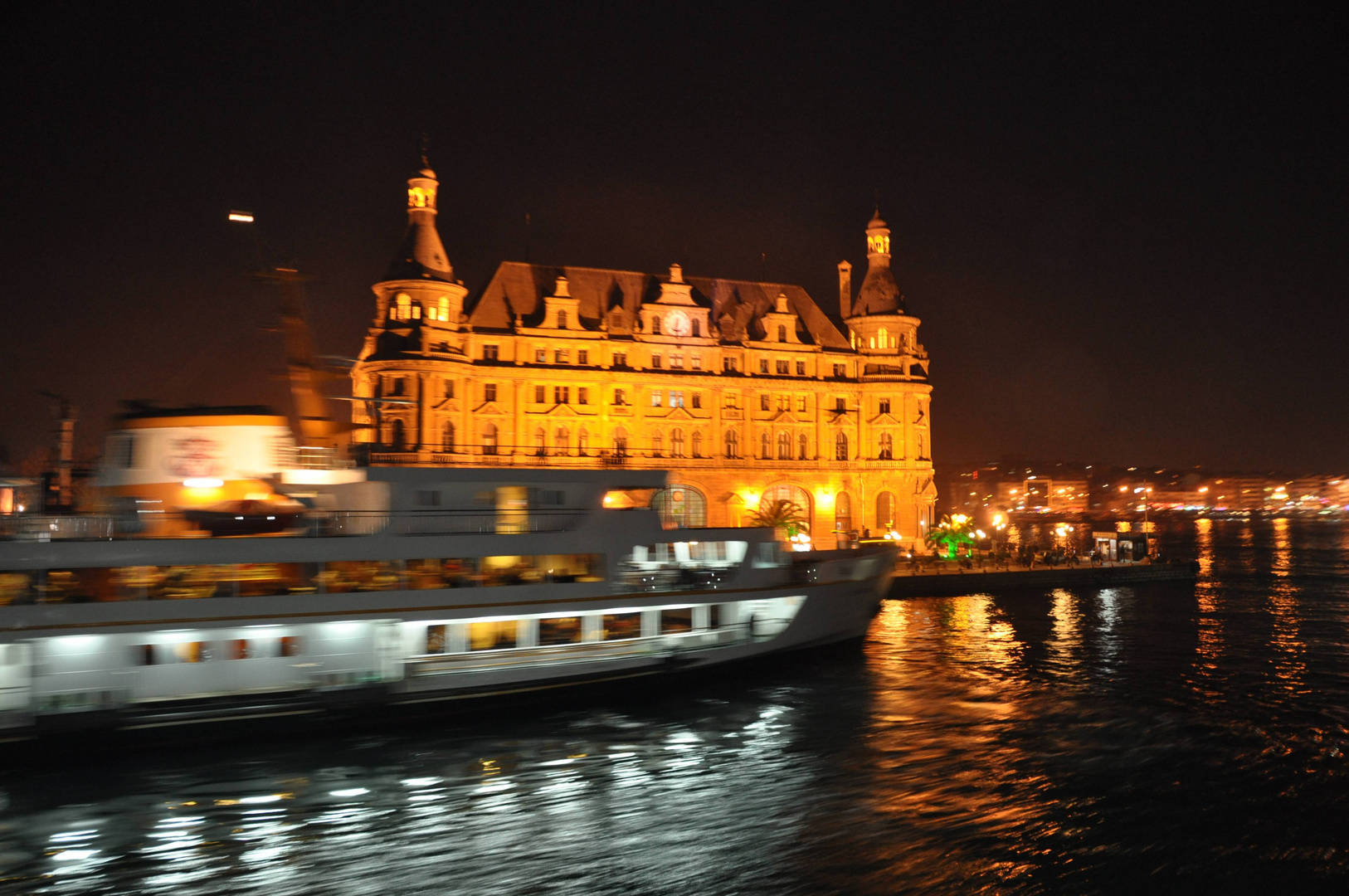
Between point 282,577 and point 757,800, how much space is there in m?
11.6

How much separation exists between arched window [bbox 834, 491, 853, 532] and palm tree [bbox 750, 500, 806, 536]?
3163 mm

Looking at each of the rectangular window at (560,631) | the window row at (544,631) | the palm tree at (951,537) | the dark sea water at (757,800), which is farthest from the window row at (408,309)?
the rectangular window at (560,631)

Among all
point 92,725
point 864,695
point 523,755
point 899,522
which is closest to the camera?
point 92,725

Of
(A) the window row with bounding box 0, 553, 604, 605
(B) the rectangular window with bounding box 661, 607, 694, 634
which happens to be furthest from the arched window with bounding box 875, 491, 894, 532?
(A) the window row with bounding box 0, 553, 604, 605

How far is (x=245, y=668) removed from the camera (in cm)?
2227

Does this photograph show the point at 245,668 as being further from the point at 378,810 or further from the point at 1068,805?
the point at 1068,805

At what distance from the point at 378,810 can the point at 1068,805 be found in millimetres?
13069

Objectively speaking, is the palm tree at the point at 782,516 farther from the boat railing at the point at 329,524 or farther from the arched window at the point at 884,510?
the boat railing at the point at 329,524

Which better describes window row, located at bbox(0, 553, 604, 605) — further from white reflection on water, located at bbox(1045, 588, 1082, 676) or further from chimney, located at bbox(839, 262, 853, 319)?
chimney, located at bbox(839, 262, 853, 319)

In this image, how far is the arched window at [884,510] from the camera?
77.3 metres

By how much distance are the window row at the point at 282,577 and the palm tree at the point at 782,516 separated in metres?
40.1

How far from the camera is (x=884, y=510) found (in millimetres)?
77812

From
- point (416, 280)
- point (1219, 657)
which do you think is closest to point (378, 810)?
point (1219, 657)

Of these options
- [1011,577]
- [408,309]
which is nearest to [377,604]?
[408,309]
